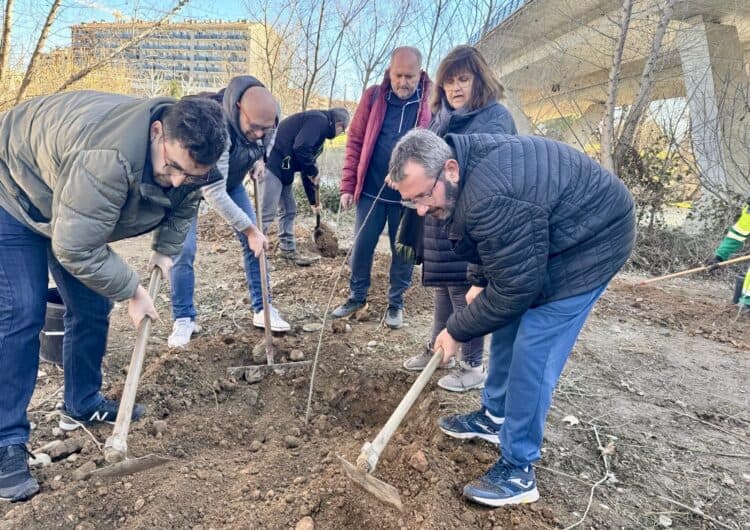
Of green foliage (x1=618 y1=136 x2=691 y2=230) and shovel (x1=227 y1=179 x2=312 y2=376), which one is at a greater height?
green foliage (x1=618 y1=136 x2=691 y2=230)

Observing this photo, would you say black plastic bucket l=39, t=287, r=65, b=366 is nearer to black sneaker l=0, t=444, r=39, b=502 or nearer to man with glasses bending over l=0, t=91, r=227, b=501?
man with glasses bending over l=0, t=91, r=227, b=501

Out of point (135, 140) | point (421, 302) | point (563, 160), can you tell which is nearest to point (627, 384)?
point (421, 302)

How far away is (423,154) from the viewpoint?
1735 millimetres

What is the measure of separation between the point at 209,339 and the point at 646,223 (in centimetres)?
722

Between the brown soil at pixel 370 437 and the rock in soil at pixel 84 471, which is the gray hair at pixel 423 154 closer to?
the brown soil at pixel 370 437

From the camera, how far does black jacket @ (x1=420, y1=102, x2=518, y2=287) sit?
2539 mm

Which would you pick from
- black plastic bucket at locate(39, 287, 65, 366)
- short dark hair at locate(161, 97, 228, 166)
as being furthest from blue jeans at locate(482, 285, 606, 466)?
black plastic bucket at locate(39, 287, 65, 366)

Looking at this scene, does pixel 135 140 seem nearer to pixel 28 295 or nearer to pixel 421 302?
pixel 28 295

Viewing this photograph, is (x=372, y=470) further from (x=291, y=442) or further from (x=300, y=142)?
(x=300, y=142)

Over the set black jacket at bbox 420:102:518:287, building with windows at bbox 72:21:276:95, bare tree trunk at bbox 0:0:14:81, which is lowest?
black jacket at bbox 420:102:518:287

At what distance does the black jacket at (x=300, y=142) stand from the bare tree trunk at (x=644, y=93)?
4.18m

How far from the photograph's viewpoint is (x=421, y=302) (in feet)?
15.0

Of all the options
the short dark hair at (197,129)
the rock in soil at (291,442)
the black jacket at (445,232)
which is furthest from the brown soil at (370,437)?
the short dark hair at (197,129)

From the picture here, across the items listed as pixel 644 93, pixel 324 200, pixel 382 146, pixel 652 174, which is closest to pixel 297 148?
pixel 382 146
